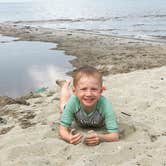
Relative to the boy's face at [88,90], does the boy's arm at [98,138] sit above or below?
below

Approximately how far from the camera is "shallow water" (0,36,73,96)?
378 inches

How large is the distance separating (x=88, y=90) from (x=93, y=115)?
42 cm

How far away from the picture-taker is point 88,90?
14.4 ft

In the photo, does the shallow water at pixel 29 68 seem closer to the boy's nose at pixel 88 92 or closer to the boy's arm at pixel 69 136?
→ the boy's arm at pixel 69 136

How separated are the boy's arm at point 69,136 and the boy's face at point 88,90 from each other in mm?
390

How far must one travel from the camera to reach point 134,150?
13.6 ft

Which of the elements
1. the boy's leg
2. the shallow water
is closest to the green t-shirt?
the boy's leg

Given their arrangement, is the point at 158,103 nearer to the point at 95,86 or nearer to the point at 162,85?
the point at 162,85

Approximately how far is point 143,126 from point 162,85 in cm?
227

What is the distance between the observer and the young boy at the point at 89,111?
14.4 ft

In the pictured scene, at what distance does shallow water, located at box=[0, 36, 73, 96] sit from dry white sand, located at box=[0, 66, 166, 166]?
2.49 metres

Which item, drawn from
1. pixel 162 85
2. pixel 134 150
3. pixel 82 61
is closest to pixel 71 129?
pixel 134 150

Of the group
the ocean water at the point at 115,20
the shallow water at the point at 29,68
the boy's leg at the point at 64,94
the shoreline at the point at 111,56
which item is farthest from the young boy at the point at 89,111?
the ocean water at the point at 115,20

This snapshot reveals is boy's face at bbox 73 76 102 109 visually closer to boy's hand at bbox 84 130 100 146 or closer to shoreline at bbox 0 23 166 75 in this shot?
boy's hand at bbox 84 130 100 146
